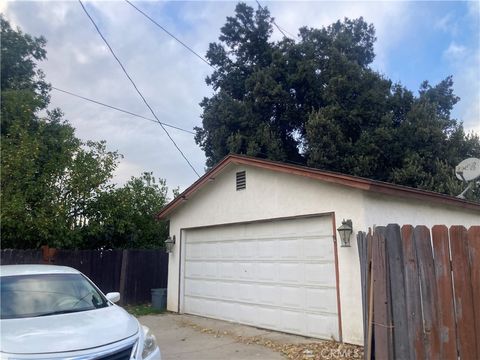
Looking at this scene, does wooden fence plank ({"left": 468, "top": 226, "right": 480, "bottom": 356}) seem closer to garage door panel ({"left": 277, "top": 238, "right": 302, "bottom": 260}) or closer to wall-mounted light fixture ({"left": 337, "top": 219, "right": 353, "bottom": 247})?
wall-mounted light fixture ({"left": 337, "top": 219, "right": 353, "bottom": 247})

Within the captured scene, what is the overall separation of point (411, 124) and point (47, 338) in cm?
1898

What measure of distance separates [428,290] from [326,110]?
50.3 ft

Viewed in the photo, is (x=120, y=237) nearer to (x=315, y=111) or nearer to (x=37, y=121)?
(x=37, y=121)

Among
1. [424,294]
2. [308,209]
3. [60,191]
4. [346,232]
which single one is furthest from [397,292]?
[60,191]

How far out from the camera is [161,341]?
7648 millimetres

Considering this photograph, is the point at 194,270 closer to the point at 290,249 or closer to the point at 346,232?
the point at 290,249

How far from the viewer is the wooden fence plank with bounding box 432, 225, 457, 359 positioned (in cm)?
437

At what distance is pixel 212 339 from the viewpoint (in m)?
7.74

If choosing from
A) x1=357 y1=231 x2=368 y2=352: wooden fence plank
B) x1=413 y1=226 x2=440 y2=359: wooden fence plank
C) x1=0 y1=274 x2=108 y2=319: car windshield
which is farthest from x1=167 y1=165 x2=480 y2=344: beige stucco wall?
x1=0 y1=274 x2=108 y2=319: car windshield

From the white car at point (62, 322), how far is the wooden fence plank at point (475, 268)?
343 centimetres

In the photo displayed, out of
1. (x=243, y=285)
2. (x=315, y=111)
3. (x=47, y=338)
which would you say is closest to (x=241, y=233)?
(x=243, y=285)

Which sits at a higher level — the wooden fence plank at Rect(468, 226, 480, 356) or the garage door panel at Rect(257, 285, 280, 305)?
the wooden fence plank at Rect(468, 226, 480, 356)

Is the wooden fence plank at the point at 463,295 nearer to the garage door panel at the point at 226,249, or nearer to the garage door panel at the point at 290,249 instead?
the garage door panel at the point at 290,249

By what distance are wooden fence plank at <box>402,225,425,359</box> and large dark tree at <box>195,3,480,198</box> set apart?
14.0 metres
